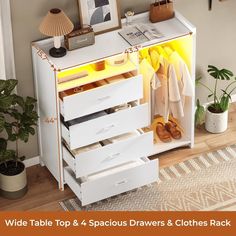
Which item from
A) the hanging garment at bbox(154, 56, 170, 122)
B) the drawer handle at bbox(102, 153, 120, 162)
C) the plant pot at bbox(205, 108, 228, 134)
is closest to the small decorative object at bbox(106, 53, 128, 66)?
the hanging garment at bbox(154, 56, 170, 122)

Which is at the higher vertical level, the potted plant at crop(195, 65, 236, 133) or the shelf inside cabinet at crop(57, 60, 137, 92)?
the shelf inside cabinet at crop(57, 60, 137, 92)

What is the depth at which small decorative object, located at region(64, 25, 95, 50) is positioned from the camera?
620cm

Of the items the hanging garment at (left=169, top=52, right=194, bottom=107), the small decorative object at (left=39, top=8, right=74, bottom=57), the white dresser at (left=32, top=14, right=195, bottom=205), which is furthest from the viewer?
the hanging garment at (left=169, top=52, right=194, bottom=107)

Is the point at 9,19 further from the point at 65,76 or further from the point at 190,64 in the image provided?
the point at 190,64

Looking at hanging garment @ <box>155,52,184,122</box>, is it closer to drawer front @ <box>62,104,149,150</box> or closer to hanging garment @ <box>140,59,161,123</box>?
hanging garment @ <box>140,59,161,123</box>

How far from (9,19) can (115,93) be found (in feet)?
2.76

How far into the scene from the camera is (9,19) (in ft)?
19.9

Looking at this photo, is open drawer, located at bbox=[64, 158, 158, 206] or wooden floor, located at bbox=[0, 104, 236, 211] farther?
wooden floor, located at bbox=[0, 104, 236, 211]

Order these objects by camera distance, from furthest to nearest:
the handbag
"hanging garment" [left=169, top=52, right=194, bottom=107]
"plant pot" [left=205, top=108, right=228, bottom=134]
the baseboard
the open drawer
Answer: "plant pot" [left=205, top=108, right=228, bottom=134], the baseboard, "hanging garment" [left=169, top=52, right=194, bottom=107], the handbag, the open drawer

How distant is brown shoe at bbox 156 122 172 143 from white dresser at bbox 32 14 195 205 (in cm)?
40

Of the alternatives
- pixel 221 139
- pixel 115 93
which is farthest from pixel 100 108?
pixel 221 139

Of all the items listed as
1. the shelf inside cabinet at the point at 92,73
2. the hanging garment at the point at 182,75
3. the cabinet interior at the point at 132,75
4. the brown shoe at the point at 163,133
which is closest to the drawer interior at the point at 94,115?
the cabinet interior at the point at 132,75

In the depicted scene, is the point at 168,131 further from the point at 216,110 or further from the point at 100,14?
the point at 100,14

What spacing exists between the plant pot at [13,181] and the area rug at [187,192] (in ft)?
1.01
